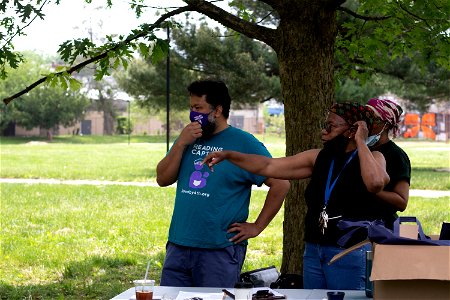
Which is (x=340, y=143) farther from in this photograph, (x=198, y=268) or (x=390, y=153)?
(x=198, y=268)

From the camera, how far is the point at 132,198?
18094 millimetres

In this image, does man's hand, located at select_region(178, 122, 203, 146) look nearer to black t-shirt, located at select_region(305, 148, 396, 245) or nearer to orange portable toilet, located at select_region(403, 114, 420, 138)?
black t-shirt, located at select_region(305, 148, 396, 245)

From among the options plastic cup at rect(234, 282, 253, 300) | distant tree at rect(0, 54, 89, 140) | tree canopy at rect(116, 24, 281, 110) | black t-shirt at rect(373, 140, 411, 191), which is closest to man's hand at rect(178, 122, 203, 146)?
black t-shirt at rect(373, 140, 411, 191)

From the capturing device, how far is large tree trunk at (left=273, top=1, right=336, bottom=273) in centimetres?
711

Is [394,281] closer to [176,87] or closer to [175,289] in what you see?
[175,289]

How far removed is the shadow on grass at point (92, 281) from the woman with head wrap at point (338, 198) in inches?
162

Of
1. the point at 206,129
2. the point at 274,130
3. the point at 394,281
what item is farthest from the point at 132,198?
the point at 274,130

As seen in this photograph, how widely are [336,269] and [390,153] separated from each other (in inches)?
27.6

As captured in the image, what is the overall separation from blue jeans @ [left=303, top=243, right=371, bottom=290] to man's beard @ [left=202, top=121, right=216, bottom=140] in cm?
90

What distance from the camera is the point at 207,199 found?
4766mm

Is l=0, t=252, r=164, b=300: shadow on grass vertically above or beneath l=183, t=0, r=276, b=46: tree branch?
beneath

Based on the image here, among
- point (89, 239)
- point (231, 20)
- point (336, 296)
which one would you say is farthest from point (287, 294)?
point (89, 239)

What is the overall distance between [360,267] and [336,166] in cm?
53

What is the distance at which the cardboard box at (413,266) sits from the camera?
3111 mm
